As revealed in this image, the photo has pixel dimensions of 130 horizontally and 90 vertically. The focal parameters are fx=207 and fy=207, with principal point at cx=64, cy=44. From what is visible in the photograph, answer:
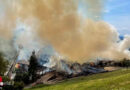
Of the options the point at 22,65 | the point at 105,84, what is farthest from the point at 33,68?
the point at 105,84

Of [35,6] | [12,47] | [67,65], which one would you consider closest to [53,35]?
[35,6]

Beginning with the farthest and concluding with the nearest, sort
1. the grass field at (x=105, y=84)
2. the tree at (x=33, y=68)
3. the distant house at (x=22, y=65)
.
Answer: the distant house at (x=22, y=65), the tree at (x=33, y=68), the grass field at (x=105, y=84)

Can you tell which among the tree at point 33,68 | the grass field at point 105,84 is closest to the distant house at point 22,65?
the tree at point 33,68

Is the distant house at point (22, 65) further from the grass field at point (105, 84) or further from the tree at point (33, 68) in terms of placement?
the grass field at point (105, 84)

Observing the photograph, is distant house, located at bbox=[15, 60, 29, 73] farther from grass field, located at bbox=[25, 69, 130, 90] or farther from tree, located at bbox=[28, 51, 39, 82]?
grass field, located at bbox=[25, 69, 130, 90]

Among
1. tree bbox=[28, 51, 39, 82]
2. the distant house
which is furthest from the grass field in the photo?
the distant house

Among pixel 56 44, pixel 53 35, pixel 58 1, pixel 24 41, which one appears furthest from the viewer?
pixel 24 41

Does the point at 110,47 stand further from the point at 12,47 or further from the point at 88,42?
the point at 12,47

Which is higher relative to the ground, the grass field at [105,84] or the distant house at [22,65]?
the distant house at [22,65]

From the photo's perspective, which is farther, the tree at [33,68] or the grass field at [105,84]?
the tree at [33,68]

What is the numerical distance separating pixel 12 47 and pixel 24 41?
888 centimetres

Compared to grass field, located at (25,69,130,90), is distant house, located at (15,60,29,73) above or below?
above

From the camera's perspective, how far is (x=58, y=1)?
44.5m

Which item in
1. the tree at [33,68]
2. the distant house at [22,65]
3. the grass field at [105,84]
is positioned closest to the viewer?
the grass field at [105,84]
